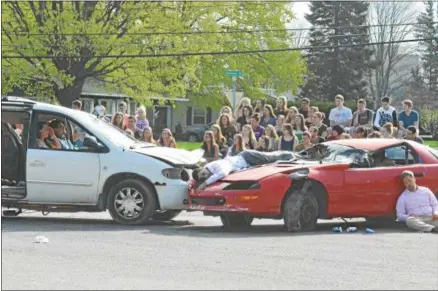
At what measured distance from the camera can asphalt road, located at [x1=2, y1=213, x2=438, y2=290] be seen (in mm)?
8656

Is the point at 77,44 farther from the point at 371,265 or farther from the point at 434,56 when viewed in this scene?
the point at 434,56

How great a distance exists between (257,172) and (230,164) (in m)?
0.51

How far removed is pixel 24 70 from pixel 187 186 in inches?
1008

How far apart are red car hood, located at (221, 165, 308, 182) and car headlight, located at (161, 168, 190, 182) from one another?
2.99 ft

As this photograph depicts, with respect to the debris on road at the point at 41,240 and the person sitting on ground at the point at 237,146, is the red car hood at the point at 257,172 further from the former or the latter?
the person sitting on ground at the point at 237,146

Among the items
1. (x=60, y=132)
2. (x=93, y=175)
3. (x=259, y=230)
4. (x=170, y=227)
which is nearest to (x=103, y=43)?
(x=60, y=132)

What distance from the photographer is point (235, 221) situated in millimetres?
14039

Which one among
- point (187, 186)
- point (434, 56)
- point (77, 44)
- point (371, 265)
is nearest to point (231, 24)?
point (77, 44)

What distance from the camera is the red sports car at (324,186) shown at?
42.8 ft

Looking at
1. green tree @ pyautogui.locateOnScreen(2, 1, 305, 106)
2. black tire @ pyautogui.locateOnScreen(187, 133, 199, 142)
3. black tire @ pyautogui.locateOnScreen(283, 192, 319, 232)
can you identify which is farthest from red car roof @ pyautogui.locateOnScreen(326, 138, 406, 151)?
black tire @ pyautogui.locateOnScreen(187, 133, 199, 142)

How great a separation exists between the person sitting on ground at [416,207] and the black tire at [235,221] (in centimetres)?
223

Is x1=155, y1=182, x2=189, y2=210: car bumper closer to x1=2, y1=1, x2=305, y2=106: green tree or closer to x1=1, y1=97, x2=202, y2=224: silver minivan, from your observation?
x1=1, y1=97, x2=202, y2=224: silver minivan

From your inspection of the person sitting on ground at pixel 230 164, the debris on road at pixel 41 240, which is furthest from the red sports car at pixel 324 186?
the debris on road at pixel 41 240

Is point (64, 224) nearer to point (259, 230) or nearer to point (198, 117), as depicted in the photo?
point (259, 230)
